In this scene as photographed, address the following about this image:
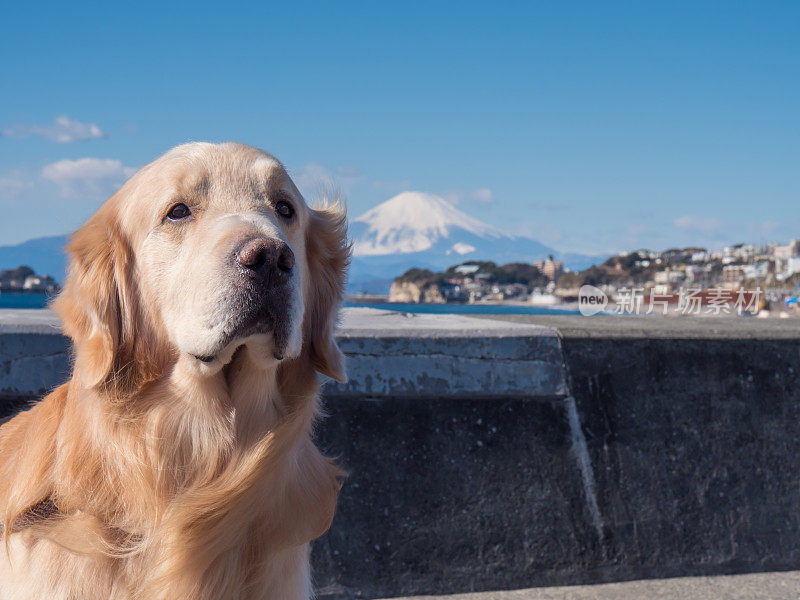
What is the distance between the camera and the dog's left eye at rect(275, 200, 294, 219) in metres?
2.63

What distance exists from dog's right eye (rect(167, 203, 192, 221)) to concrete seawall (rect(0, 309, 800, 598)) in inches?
43.3

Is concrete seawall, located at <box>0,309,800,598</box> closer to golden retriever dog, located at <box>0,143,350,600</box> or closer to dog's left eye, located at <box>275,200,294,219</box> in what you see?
golden retriever dog, located at <box>0,143,350,600</box>

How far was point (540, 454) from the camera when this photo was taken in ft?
11.2

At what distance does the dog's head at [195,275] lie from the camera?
2.19 meters

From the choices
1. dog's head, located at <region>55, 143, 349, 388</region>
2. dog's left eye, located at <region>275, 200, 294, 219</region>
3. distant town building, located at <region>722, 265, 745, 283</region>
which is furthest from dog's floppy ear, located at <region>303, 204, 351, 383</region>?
distant town building, located at <region>722, 265, 745, 283</region>

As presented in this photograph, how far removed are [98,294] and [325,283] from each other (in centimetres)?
86

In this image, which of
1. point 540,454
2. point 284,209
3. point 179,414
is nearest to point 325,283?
point 284,209

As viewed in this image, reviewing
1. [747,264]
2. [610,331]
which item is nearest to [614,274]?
[747,264]

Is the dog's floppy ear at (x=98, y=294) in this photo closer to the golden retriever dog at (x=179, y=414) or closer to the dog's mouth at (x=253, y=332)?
the golden retriever dog at (x=179, y=414)

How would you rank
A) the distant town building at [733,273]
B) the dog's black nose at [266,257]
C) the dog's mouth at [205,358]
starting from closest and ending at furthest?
1. the dog's black nose at [266,257]
2. the dog's mouth at [205,358]
3. the distant town building at [733,273]

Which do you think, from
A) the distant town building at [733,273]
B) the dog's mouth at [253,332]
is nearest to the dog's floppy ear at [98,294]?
the dog's mouth at [253,332]

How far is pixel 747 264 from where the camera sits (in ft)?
409

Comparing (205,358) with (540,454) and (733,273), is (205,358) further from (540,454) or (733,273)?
(733,273)

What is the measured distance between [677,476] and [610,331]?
78cm
